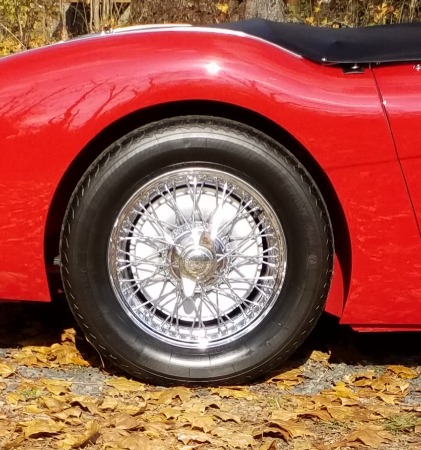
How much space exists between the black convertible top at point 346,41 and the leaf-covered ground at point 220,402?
4.16 ft

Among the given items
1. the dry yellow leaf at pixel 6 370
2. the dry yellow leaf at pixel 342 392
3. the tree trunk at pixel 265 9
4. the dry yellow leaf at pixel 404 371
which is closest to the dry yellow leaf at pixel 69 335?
the dry yellow leaf at pixel 6 370

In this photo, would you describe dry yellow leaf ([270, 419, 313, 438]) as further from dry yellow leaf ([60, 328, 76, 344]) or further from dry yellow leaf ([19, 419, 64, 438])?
dry yellow leaf ([60, 328, 76, 344])

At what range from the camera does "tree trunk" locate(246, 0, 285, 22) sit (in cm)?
810

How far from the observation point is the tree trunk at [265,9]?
26.6ft

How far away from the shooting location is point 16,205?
349 cm

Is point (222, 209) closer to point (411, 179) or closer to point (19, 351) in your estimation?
point (411, 179)

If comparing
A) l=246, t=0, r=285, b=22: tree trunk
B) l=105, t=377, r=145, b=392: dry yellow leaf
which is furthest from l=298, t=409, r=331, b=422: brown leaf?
l=246, t=0, r=285, b=22: tree trunk

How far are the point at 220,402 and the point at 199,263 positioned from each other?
524mm

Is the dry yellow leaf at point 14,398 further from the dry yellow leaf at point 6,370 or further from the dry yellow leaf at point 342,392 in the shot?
the dry yellow leaf at point 342,392

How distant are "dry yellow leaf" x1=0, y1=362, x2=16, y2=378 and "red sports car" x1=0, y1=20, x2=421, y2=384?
0.37 meters

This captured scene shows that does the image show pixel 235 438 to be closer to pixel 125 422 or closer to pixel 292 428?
pixel 292 428

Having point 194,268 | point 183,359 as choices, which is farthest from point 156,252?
point 183,359

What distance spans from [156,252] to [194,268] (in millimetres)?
176

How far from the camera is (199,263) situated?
11.8 feet
